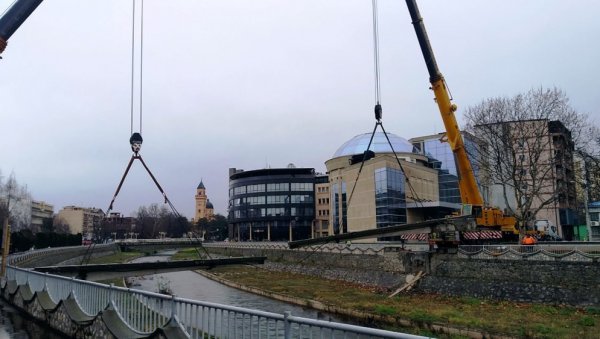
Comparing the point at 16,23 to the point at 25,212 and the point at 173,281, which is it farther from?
the point at 25,212

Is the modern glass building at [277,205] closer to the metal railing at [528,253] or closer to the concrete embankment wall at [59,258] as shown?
the concrete embankment wall at [59,258]

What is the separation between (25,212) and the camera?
443 ft

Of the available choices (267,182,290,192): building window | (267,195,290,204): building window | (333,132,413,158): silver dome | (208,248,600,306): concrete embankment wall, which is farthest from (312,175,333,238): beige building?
(208,248,600,306): concrete embankment wall

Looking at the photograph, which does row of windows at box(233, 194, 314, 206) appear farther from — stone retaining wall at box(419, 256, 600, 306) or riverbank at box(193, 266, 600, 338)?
stone retaining wall at box(419, 256, 600, 306)

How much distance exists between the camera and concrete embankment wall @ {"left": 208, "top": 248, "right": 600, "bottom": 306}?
70.7 feet

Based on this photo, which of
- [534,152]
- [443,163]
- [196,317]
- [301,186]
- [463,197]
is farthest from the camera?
[301,186]

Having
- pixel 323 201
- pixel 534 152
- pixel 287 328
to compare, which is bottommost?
pixel 287 328

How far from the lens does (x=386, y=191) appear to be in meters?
72.9

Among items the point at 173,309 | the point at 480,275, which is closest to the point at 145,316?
the point at 173,309

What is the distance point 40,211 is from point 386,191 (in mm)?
164931

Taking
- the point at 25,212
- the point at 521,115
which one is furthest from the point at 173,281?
the point at 25,212

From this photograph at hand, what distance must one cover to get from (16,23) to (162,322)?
16131 mm

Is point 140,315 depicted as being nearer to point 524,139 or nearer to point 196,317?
point 196,317

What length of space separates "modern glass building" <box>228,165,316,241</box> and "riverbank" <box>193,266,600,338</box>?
90.8 m
